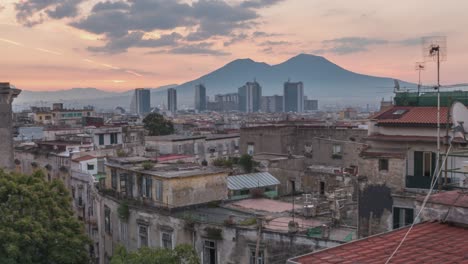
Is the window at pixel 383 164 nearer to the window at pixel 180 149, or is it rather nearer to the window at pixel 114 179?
the window at pixel 114 179

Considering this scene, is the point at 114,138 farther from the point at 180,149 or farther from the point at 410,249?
the point at 410,249

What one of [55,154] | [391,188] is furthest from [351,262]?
[55,154]

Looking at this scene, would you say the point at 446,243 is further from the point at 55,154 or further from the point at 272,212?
the point at 55,154

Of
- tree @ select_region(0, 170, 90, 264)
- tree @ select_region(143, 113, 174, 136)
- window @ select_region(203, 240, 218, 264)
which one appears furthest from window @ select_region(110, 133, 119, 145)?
window @ select_region(203, 240, 218, 264)

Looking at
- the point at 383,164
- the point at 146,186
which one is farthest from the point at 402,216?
the point at 146,186

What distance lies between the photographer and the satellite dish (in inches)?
670

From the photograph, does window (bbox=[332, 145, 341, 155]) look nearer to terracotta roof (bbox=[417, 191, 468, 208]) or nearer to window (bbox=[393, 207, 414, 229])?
window (bbox=[393, 207, 414, 229])

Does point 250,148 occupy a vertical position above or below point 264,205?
above

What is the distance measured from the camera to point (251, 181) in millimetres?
28891

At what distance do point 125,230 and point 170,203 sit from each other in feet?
11.2

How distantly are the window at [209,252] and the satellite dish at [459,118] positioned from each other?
1027cm

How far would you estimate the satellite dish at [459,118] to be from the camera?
1702cm

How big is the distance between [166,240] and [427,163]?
37.6 feet

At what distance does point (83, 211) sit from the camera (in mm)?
36844
